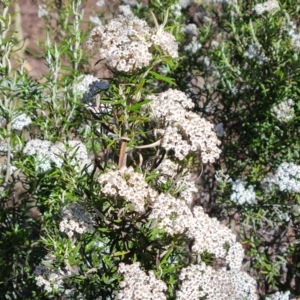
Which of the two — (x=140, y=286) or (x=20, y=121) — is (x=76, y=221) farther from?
(x=20, y=121)

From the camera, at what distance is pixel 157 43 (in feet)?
6.72

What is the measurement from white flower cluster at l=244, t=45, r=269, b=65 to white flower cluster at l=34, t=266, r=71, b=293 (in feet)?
5.88

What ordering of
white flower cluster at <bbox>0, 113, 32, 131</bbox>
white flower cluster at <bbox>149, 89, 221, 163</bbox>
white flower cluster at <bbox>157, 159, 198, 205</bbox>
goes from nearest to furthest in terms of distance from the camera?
white flower cluster at <bbox>149, 89, 221, 163</bbox> < white flower cluster at <bbox>157, 159, 198, 205</bbox> < white flower cluster at <bbox>0, 113, 32, 131</bbox>

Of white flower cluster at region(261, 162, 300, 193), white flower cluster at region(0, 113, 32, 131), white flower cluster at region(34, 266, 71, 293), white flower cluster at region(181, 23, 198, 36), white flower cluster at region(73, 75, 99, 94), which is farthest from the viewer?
white flower cluster at region(181, 23, 198, 36)

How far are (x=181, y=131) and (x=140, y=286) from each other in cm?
55

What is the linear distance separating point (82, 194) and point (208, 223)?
533 mm

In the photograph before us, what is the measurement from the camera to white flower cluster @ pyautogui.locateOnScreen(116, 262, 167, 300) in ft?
6.23

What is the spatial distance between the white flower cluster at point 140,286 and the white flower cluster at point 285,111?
169 cm

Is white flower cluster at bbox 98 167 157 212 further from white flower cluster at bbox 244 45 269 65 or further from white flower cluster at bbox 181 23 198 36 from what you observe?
white flower cluster at bbox 181 23 198 36

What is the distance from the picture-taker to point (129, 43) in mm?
1962

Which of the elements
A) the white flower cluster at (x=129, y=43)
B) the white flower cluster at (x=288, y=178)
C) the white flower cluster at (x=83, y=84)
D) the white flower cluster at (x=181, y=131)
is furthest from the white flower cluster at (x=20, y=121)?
the white flower cluster at (x=288, y=178)

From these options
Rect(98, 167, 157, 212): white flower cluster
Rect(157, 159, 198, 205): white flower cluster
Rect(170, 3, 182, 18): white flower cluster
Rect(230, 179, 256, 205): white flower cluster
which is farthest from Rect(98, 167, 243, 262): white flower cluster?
Rect(170, 3, 182, 18): white flower cluster

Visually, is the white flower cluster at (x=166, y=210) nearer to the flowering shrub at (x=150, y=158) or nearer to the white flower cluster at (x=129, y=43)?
the flowering shrub at (x=150, y=158)

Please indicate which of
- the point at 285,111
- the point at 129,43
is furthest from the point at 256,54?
the point at 129,43
